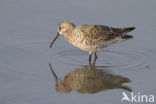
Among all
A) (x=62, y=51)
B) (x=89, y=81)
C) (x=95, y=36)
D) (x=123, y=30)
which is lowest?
(x=89, y=81)

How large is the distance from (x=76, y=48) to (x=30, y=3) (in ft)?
7.53

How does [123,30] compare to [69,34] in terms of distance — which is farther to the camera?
[69,34]

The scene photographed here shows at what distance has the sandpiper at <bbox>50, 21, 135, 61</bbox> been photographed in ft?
38.1

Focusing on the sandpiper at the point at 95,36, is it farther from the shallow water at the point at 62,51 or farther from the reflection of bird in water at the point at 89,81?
Result: the reflection of bird in water at the point at 89,81

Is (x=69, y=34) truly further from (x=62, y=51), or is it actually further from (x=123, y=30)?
(x=123, y=30)

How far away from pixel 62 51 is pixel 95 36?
0.93 m

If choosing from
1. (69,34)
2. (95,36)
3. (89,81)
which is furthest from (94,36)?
(89,81)

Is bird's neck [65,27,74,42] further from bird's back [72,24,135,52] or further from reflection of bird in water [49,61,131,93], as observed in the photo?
reflection of bird in water [49,61,131,93]

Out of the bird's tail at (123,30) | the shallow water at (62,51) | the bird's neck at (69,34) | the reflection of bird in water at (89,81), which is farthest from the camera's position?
the bird's neck at (69,34)

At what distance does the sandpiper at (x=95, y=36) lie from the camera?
11602 mm

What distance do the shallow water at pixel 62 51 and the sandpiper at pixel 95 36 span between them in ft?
1.03

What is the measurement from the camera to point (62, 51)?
11.8 m

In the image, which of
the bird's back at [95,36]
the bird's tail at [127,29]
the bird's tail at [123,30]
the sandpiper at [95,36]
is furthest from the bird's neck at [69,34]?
the bird's tail at [127,29]

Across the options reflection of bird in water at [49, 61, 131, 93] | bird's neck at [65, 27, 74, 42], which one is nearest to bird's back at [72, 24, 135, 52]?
bird's neck at [65, 27, 74, 42]
